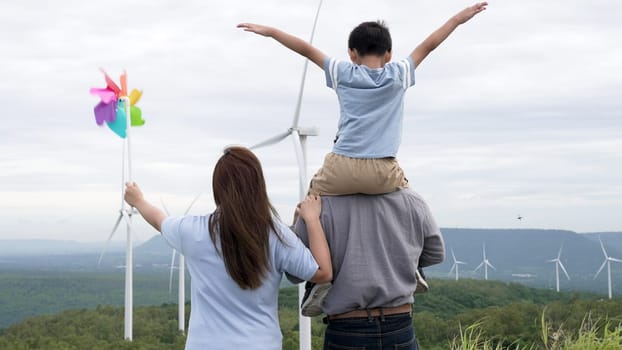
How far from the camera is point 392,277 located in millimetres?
4879

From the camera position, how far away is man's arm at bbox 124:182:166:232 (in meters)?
5.01

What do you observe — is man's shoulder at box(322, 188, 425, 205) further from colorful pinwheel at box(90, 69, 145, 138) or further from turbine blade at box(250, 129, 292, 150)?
colorful pinwheel at box(90, 69, 145, 138)

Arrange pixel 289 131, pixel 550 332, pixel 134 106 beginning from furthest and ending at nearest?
1. pixel 134 106
2. pixel 289 131
3. pixel 550 332

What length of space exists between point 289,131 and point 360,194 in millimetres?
6527

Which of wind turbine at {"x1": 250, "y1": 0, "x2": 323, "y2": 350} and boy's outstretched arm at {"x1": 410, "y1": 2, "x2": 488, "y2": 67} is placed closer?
boy's outstretched arm at {"x1": 410, "y1": 2, "x2": 488, "y2": 67}

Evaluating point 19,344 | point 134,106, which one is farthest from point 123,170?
point 19,344

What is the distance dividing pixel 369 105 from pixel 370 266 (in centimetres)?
88

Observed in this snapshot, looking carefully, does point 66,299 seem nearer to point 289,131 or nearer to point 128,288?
point 128,288

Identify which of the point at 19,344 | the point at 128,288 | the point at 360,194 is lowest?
the point at 19,344

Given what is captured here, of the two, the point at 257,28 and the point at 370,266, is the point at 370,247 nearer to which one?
the point at 370,266

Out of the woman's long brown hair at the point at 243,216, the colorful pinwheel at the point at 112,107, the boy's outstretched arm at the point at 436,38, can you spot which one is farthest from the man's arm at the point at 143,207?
the colorful pinwheel at the point at 112,107

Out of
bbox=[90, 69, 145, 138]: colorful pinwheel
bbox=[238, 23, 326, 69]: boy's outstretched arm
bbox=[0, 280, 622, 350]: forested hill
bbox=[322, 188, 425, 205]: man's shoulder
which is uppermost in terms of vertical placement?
bbox=[238, 23, 326, 69]: boy's outstretched arm

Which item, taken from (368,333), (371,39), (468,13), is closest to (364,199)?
(368,333)

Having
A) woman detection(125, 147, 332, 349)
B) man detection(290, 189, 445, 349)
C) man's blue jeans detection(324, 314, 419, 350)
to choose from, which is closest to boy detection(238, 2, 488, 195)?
man detection(290, 189, 445, 349)
